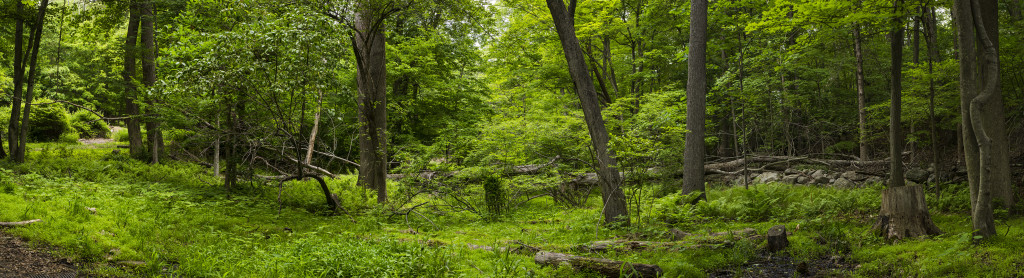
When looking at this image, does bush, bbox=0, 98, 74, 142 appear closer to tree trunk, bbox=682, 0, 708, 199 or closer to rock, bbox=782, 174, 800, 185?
tree trunk, bbox=682, 0, 708, 199

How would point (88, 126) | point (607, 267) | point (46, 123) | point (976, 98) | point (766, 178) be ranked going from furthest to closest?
1. point (88, 126)
2. point (46, 123)
3. point (766, 178)
4. point (976, 98)
5. point (607, 267)

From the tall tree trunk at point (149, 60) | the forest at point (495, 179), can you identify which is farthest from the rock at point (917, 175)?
the tall tree trunk at point (149, 60)

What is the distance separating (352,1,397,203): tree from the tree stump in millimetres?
7908

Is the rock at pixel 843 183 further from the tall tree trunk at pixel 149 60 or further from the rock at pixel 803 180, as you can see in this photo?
the tall tree trunk at pixel 149 60

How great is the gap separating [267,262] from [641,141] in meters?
4.88

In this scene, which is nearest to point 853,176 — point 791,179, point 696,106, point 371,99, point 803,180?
point 803,180

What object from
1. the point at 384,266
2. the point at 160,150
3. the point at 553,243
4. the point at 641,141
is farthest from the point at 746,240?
the point at 160,150

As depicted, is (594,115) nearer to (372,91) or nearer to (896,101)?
(372,91)

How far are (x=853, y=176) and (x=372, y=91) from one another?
1155 centimetres

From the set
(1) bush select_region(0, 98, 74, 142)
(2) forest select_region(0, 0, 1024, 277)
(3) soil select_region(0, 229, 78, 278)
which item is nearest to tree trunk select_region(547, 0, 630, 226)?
(2) forest select_region(0, 0, 1024, 277)

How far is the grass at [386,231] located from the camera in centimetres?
486

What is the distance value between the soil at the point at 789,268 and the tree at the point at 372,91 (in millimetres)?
6433

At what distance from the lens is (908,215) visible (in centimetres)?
617

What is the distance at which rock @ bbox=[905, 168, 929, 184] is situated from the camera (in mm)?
11523
